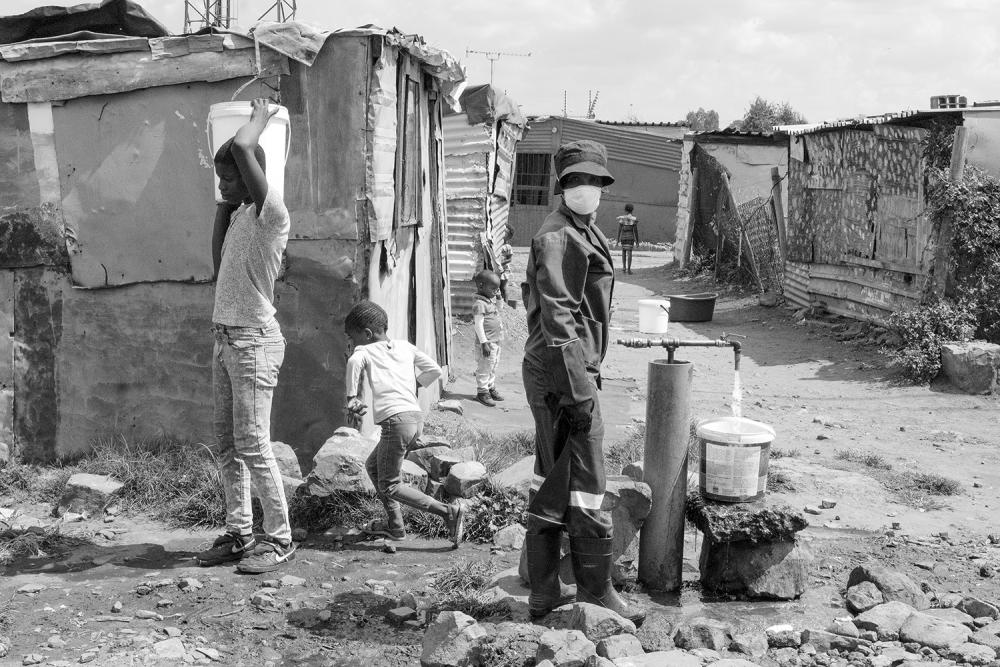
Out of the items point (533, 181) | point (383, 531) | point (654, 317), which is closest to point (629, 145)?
point (533, 181)

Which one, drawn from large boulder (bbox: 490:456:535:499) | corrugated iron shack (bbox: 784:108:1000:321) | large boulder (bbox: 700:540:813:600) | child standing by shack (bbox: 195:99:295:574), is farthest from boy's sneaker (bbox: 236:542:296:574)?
corrugated iron shack (bbox: 784:108:1000:321)

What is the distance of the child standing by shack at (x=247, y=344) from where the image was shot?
14.2 feet

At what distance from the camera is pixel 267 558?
15.1 feet

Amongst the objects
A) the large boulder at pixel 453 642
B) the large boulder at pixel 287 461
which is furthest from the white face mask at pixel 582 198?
the large boulder at pixel 287 461

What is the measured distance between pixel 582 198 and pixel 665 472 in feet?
4.28

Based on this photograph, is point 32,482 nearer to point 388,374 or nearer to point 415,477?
point 415,477

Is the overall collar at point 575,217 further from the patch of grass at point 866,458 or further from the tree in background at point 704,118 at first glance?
the tree in background at point 704,118

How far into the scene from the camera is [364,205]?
19.0 feet

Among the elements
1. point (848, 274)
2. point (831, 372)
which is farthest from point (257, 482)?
point (848, 274)

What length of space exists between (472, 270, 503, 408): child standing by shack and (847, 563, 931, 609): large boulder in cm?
430

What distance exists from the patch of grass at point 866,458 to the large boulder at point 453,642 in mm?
4338

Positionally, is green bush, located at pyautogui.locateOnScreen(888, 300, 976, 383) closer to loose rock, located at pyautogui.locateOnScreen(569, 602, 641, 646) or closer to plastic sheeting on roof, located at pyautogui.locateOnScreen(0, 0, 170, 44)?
loose rock, located at pyautogui.locateOnScreen(569, 602, 641, 646)

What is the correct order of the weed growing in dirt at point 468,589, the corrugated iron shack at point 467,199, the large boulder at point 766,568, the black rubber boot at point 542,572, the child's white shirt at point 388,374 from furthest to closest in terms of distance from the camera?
the corrugated iron shack at point 467,199
the child's white shirt at point 388,374
the large boulder at point 766,568
the weed growing in dirt at point 468,589
the black rubber boot at point 542,572

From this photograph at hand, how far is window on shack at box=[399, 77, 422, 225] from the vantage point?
6715 mm
